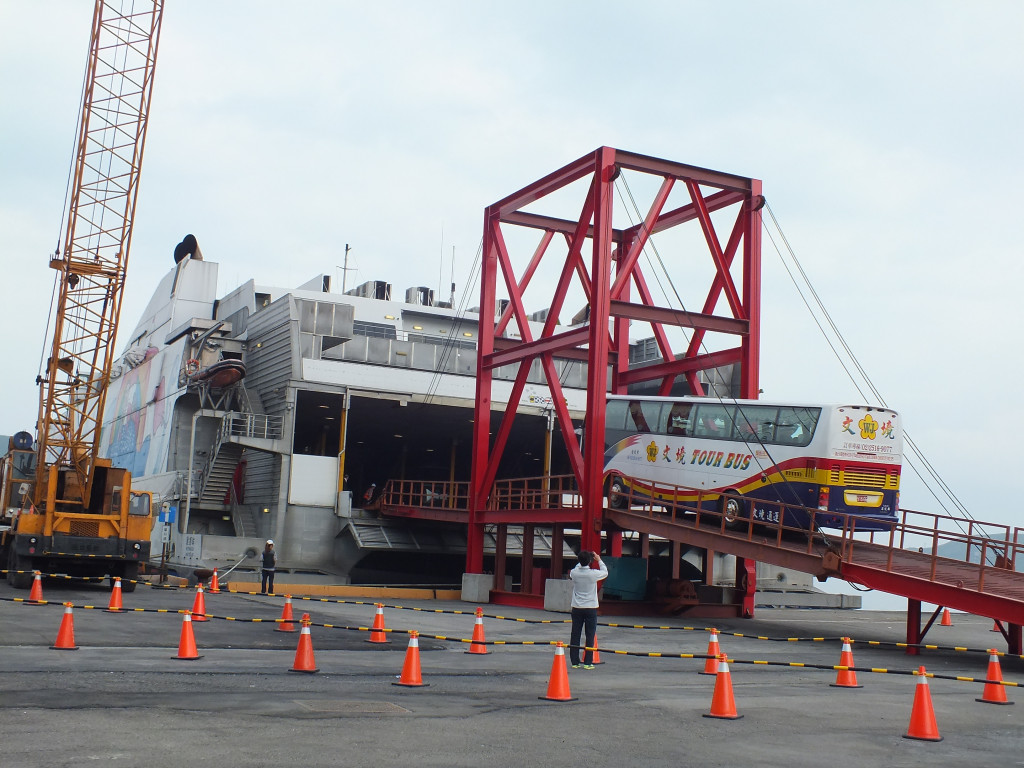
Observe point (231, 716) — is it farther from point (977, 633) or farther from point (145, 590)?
point (977, 633)

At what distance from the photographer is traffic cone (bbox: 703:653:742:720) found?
12.8 meters

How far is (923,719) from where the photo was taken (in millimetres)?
11984

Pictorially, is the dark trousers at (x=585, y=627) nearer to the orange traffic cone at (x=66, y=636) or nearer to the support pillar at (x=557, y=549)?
the orange traffic cone at (x=66, y=636)

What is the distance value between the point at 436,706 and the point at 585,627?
490 centimetres

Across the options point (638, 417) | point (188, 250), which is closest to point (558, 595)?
point (638, 417)

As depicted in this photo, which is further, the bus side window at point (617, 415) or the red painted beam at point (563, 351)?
the red painted beam at point (563, 351)

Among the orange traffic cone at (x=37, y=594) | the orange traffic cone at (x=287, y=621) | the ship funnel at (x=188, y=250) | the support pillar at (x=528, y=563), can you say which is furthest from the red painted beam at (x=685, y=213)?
the ship funnel at (x=188, y=250)

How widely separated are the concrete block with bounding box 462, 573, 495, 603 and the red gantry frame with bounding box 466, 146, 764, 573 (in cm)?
58

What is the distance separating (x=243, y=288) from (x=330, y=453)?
12.9 metres

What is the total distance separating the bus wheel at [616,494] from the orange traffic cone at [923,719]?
792 inches

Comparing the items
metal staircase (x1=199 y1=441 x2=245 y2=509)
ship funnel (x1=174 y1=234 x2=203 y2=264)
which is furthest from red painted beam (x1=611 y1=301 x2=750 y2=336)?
ship funnel (x1=174 y1=234 x2=203 y2=264)

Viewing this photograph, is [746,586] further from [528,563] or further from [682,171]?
[682,171]

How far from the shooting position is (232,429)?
50.0 meters

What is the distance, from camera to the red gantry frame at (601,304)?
1250 inches
